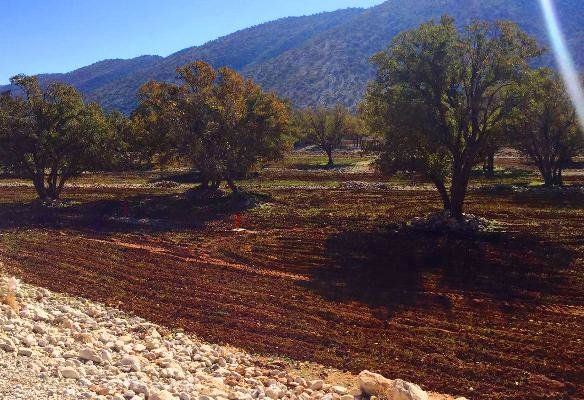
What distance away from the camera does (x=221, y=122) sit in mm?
40844

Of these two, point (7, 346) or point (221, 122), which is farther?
point (221, 122)

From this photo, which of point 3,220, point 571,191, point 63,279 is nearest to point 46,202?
point 3,220

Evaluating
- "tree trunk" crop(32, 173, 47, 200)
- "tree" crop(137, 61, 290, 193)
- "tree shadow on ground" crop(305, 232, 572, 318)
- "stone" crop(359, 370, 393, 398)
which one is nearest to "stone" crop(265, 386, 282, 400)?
"stone" crop(359, 370, 393, 398)

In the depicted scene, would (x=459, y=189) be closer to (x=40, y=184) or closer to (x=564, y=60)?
(x=40, y=184)

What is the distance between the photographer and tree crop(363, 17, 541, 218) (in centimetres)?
2798

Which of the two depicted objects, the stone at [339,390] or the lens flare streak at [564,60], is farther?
the lens flare streak at [564,60]

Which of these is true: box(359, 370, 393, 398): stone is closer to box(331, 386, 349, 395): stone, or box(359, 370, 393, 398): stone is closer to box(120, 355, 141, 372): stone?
box(331, 386, 349, 395): stone

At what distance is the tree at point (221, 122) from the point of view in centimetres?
4059

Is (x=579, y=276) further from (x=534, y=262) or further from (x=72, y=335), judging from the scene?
(x=72, y=335)

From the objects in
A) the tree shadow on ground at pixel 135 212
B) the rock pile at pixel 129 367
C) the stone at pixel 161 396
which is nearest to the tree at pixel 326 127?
the tree shadow on ground at pixel 135 212

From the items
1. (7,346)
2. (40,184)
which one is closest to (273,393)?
(7,346)

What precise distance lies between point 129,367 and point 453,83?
23.3 meters

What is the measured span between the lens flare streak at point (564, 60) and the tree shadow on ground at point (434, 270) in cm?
2605

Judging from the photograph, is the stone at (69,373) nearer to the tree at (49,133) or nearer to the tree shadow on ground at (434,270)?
the tree shadow on ground at (434,270)
